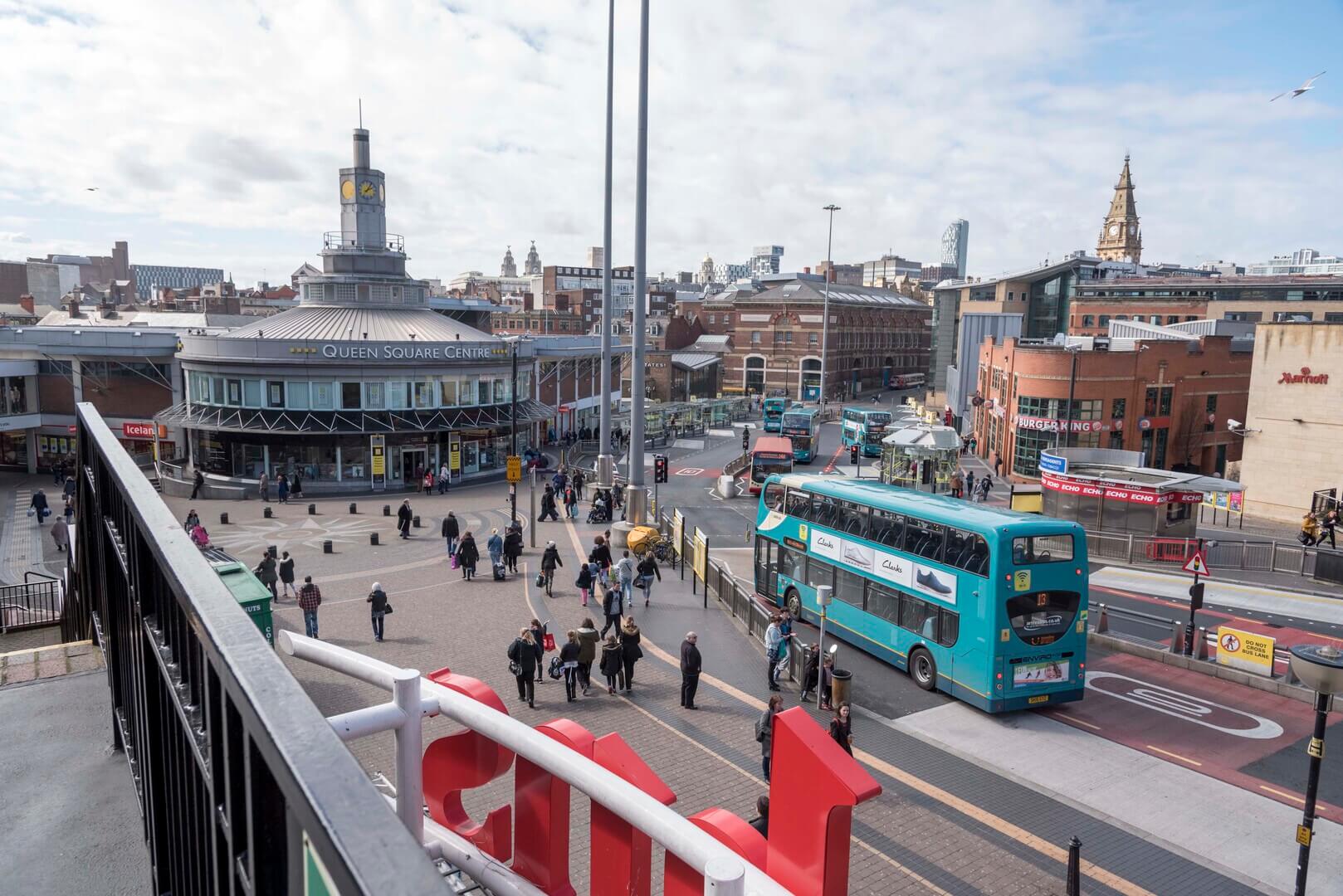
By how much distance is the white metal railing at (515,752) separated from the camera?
10.8ft

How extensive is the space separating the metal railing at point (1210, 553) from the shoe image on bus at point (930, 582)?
14.3 meters

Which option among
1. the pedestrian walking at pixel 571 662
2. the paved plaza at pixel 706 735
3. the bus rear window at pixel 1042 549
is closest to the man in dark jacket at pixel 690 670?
the paved plaza at pixel 706 735

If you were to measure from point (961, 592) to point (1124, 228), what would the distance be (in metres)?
141

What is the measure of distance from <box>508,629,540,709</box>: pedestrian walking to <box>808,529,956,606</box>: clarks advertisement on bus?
24.3 ft

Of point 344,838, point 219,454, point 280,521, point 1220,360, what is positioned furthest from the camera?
point 1220,360

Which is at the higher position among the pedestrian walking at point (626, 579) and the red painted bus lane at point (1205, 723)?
the pedestrian walking at point (626, 579)

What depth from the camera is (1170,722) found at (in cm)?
1638

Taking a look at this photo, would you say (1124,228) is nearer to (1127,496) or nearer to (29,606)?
(1127,496)

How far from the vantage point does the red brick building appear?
1783 inches

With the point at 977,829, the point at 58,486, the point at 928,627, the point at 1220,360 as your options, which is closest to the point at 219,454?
the point at 58,486

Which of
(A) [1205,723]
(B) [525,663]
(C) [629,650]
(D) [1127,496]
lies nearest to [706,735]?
(C) [629,650]

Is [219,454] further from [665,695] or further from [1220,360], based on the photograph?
[1220,360]

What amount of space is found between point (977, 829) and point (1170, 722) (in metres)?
6.56

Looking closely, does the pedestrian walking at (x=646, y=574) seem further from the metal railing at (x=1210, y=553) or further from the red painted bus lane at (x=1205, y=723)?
the metal railing at (x=1210, y=553)
